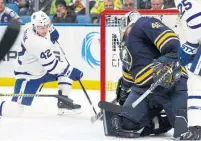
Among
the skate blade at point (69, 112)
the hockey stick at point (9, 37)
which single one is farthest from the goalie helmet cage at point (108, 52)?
the hockey stick at point (9, 37)

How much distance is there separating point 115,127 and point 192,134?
53 cm

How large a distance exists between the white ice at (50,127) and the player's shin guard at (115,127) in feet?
0.15

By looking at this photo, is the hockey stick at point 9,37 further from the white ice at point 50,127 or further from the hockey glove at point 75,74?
the hockey glove at point 75,74

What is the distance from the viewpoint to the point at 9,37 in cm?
83

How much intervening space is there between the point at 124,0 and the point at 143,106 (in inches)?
127

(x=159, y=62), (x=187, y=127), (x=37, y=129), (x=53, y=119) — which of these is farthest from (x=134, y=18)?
(x=53, y=119)

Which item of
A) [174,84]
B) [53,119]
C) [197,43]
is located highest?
[197,43]

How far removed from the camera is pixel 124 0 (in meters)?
6.33

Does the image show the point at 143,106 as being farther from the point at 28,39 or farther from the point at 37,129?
the point at 28,39

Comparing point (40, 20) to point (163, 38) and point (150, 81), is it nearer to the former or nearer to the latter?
point (150, 81)

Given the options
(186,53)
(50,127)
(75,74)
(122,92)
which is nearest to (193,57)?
(186,53)

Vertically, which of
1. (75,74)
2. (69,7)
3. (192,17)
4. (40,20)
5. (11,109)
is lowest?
(11,109)

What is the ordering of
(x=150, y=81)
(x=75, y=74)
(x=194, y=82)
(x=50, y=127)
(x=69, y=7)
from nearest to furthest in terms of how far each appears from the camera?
(x=194, y=82) → (x=150, y=81) → (x=50, y=127) → (x=75, y=74) → (x=69, y=7)

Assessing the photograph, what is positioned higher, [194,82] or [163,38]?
[163,38]
